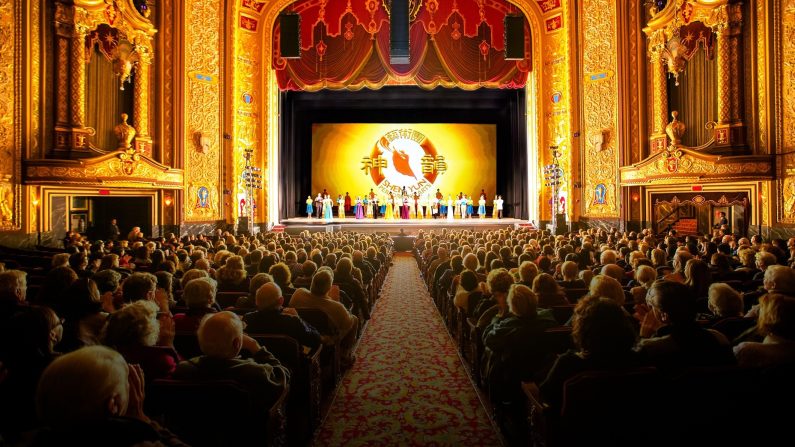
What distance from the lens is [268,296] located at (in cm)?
387

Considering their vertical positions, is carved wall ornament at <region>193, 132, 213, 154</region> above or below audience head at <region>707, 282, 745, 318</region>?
above

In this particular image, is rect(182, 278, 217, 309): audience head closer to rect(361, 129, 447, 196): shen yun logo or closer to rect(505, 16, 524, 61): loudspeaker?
rect(505, 16, 524, 61): loudspeaker

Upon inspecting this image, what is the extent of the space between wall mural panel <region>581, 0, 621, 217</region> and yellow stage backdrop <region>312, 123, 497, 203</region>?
8389mm

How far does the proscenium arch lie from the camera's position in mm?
20000

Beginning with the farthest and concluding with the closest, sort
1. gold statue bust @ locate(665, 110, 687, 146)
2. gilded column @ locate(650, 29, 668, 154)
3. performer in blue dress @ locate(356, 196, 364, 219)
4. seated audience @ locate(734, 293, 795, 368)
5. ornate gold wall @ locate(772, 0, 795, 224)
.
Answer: performer in blue dress @ locate(356, 196, 364, 219) < gilded column @ locate(650, 29, 668, 154) < gold statue bust @ locate(665, 110, 687, 146) < ornate gold wall @ locate(772, 0, 795, 224) < seated audience @ locate(734, 293, 795, 368)

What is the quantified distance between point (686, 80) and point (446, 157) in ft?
41.0

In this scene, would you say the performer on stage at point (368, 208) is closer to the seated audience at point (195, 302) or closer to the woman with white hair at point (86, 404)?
the seated audience at point (195, 302)

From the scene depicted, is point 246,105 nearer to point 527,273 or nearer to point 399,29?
point 399,29

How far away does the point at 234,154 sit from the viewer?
62.1 feet

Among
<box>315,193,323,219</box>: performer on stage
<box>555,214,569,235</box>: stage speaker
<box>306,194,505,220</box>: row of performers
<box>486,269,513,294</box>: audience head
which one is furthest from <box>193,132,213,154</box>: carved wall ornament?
<box>486,269,513,294</box>: audience head

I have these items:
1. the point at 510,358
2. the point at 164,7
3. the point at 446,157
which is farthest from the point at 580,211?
the point at 510,358

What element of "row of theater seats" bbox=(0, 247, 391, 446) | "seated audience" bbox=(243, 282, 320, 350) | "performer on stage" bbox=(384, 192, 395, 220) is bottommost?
"row of theater seats" bbox=(0, 247, 391, 446)

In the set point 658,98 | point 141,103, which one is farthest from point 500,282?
point 141,103

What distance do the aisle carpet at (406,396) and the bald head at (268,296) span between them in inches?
37.4
